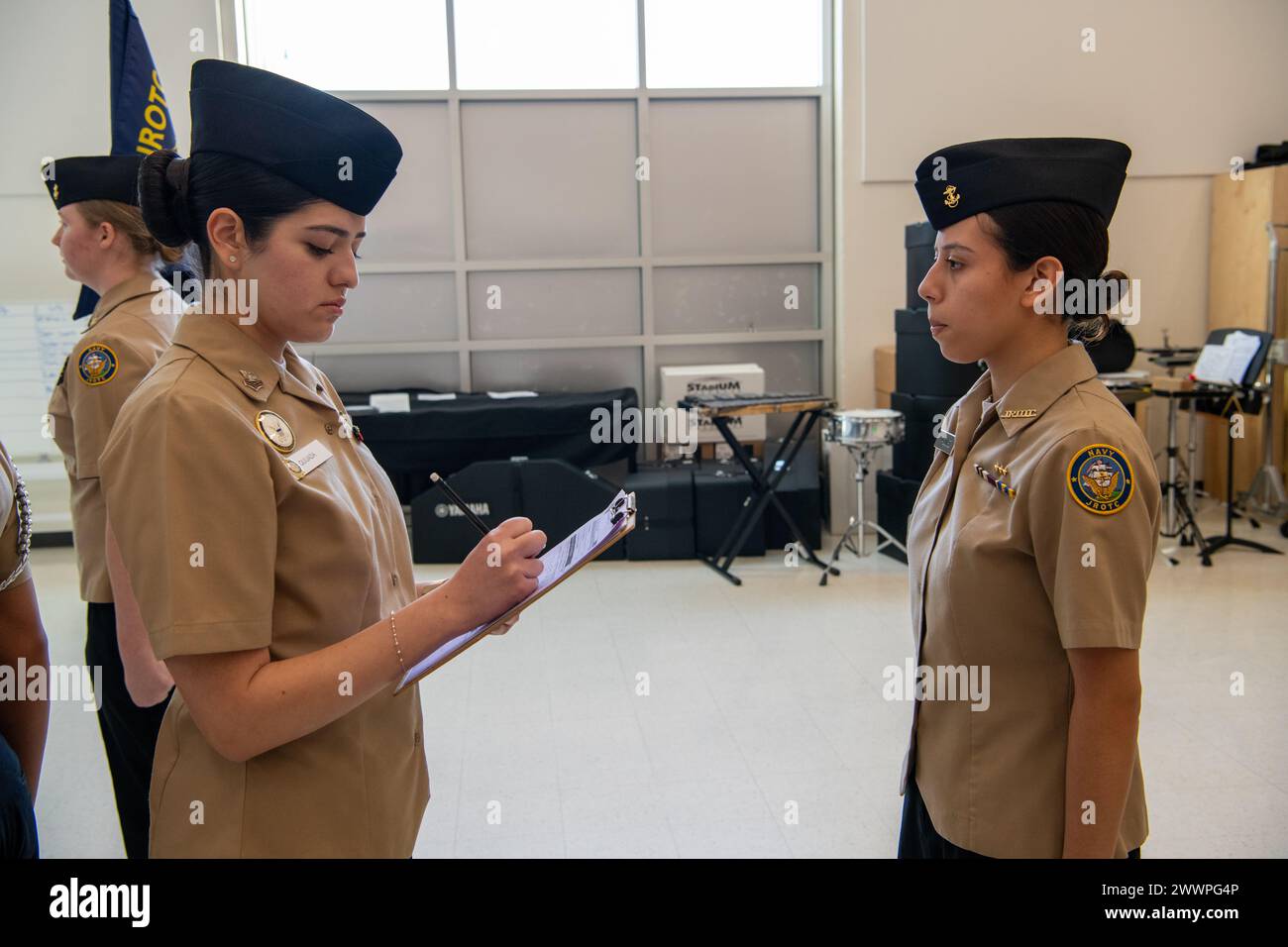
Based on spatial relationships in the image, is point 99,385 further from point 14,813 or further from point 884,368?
point 884,368

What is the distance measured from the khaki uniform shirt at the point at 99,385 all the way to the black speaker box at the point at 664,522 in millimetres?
3798

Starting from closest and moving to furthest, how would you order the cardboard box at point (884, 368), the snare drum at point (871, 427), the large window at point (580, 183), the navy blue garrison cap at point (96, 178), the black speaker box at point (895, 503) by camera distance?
the navy blue garrison cap at point (96, 178)
the snare drum at point (871, 427)
the black speaker box at point (895, 503)
the cardboard box at point (884, 368)
the large window at point (580, 183)

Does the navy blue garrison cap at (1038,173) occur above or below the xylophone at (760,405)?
above

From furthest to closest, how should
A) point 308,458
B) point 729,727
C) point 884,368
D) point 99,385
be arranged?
point 884,368
point 729,727
point 99,385
point 308,458

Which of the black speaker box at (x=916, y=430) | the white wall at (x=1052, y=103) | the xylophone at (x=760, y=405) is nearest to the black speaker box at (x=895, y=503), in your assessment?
the black speaker box at (x=916, y=430)

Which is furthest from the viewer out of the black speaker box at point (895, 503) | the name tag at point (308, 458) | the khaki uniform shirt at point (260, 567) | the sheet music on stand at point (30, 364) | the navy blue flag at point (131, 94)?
the sheet music on stand at point (30, 364)

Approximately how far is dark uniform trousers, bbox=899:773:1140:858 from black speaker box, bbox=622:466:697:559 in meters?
4.33

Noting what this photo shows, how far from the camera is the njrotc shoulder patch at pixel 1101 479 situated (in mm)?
1344

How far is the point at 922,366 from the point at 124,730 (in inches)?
176

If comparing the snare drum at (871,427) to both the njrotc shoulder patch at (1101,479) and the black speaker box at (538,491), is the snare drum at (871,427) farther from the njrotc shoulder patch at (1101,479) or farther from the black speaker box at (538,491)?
the njrotc shoulder patch at (1101,479)

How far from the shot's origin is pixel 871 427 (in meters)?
5.46

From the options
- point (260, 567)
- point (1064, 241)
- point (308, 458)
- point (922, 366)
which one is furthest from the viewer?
point (922, 366)

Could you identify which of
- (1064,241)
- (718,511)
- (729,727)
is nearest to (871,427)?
(718,511)
